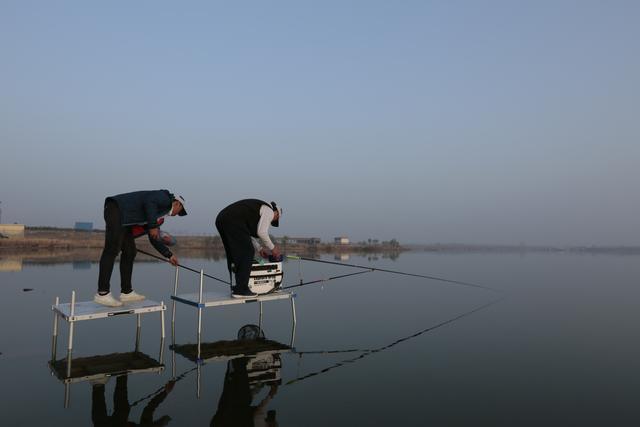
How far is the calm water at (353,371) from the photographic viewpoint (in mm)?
5793

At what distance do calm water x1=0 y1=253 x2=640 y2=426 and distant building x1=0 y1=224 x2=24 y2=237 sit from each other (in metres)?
74.5

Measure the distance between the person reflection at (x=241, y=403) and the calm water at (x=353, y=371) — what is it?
2cm

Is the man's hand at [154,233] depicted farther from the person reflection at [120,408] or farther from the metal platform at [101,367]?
the person reflection at [120,408]

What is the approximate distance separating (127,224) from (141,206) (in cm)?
41

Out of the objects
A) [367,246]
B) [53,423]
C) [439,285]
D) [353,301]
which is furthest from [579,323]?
[367,246]

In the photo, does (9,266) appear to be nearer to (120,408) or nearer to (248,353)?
(248,353)

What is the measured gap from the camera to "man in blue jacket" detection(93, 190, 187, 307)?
8266 millimetres

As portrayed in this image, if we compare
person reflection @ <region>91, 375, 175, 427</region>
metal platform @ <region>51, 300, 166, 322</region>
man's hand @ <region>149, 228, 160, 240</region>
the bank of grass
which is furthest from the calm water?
the bank of grass

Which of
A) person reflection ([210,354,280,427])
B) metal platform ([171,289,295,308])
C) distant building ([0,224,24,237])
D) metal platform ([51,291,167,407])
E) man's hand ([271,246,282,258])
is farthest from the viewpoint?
distant building ([0,224,24,237])

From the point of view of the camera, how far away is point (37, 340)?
31.2 ft

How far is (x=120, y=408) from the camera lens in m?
5.66

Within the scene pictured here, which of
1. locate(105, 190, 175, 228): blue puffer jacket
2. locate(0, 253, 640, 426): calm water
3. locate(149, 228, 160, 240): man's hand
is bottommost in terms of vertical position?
locate(0, 253, 640, 426): calm water

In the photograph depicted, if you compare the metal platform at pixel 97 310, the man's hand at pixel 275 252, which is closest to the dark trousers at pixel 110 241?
the metal platform at pixel 97 310

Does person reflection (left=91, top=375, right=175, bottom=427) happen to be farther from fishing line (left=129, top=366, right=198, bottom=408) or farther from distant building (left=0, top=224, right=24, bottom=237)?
distant building (left=0, top=224, right=24, bottom=237)
